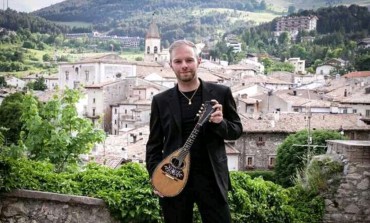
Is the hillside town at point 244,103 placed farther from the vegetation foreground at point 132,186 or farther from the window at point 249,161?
the vegetation foreground at point 132,186

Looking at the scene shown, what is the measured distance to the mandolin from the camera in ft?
10.5

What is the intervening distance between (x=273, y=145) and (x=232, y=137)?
32226mm

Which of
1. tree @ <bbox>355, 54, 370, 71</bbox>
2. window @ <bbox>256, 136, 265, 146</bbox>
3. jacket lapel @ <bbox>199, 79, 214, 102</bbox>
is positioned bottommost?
window @ <bbox>256, 136, 265, 146</bbox>

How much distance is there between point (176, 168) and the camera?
3.27 m

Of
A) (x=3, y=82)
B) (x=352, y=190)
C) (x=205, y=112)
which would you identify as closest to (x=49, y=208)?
(x=205, y=112)

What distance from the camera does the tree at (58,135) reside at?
844 cm

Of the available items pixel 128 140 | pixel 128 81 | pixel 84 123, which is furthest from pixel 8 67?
pixel 84 123

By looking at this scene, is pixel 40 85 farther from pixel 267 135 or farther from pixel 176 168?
pixel 176 168

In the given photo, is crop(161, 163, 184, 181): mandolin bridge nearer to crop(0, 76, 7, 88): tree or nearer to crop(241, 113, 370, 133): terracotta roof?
crop(241, 113, 370, 133): terracotta roof

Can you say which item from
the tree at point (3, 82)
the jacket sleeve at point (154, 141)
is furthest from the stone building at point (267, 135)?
the tree at point (3, 82)

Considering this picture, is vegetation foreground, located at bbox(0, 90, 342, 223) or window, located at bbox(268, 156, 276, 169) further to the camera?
window, located at bbox(268, 156, 276, 169)

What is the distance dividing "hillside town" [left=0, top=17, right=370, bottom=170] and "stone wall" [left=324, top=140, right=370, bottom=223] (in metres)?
4.91

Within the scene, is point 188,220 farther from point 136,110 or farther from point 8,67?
point 8,67

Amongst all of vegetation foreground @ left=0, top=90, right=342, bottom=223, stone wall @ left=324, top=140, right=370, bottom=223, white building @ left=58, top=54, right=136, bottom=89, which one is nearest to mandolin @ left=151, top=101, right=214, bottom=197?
vegetation foreground @ left=0, top=90, right=342, bottom=223
